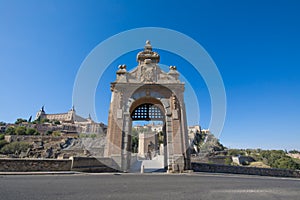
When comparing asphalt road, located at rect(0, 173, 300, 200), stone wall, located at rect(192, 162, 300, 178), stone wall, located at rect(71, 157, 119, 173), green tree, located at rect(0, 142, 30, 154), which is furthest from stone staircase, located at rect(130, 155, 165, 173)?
green tree, located at rect(0, 142, 30, 154)

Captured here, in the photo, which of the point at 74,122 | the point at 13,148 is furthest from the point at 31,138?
the point at 74,122

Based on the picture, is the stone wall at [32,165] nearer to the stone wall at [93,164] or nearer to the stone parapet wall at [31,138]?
the stone wall at [93,164]

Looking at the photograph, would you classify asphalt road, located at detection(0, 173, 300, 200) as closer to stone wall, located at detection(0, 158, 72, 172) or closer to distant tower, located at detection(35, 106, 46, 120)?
stone wall, located at detection(0, 158, 72, 172)

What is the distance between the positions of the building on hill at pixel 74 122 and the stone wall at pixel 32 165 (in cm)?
8986

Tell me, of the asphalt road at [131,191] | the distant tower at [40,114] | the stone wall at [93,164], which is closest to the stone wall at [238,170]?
the stone wall at [93,164]

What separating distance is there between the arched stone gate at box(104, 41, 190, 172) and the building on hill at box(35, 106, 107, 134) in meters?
88.0

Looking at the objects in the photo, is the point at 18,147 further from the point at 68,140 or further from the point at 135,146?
the point at 135,146

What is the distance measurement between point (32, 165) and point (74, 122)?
131896 millimetres

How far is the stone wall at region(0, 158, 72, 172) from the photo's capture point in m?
9.88

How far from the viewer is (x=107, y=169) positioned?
11.9 metres

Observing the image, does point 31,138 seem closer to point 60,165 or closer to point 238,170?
point 60,165

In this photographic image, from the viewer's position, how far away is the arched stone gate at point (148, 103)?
12.8 meters

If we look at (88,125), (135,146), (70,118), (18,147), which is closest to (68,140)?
(18,147)

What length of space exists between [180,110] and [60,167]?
10079mm
